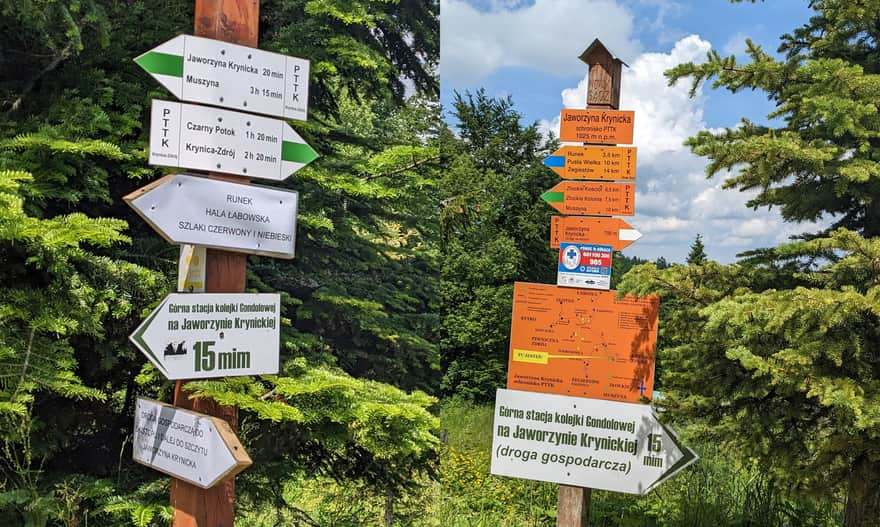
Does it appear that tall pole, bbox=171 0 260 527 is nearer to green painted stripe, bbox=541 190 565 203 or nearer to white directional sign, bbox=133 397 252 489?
white directional sign, bbox=133 397 252 489

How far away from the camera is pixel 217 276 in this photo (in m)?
2.68

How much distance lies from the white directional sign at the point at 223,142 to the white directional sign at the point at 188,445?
2.86ft

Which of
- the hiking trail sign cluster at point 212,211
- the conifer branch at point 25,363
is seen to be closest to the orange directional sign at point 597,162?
the hiking trail sign cluster at point 212,211

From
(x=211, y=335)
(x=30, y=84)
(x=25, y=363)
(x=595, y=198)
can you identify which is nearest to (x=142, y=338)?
(x=211, y=335)

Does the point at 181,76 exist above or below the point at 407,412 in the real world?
above

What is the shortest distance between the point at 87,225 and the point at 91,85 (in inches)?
54.1

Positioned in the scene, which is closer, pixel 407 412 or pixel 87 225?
pixel 87 225

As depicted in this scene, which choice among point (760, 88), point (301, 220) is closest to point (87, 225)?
point (301, 220)

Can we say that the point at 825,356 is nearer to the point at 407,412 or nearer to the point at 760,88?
the point at 760,88

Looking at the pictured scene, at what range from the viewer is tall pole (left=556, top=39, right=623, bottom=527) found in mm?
3846

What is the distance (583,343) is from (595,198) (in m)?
0.76

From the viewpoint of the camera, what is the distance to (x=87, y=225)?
350 centimetres

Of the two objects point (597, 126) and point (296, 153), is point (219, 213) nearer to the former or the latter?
point (296, 153)

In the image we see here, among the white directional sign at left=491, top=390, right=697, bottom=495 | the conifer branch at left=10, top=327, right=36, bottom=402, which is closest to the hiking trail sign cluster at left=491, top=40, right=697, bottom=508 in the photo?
the white directional sign at left=491, top=390, right=697, bottom=495
